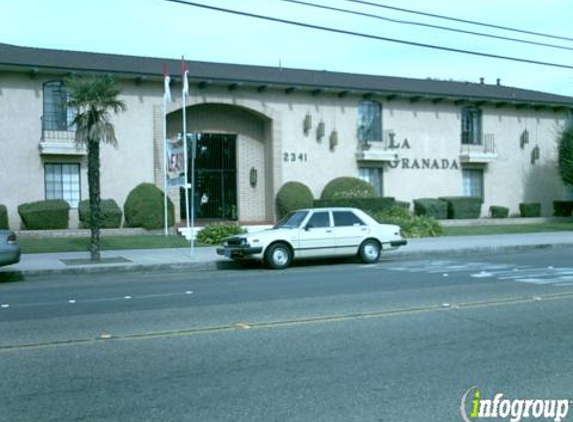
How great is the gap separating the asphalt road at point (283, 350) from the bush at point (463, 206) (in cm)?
2033

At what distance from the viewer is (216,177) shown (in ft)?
103

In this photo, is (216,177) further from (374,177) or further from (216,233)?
(374,177)

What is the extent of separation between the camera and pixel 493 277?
554 inches

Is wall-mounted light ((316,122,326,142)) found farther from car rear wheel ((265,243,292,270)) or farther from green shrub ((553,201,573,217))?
car rear wheel ((265,243,292,270))

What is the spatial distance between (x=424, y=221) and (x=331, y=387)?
73.0 ft

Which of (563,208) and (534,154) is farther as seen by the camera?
(534,154)

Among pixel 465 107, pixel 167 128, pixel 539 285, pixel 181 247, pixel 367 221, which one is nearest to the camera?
pixel 539 285

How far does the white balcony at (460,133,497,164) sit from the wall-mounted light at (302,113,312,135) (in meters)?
8.88

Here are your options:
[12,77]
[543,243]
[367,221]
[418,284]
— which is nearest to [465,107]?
[543,243]

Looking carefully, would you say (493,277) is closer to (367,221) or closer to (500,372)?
(367,221)

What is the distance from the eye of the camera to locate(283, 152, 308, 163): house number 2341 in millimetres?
31266

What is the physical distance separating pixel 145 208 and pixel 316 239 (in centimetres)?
1059

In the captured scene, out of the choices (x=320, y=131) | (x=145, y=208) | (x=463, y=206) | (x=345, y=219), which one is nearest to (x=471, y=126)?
(x=463, y=206)

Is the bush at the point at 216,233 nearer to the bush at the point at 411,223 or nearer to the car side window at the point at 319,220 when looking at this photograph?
the bush at the point at 411,223
